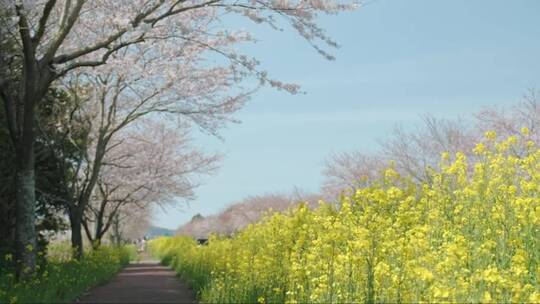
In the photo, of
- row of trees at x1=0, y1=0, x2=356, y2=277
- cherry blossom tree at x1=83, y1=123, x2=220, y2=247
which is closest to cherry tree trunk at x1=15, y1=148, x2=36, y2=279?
row of trees at x1=0, y1=0, x2=356, y2=277

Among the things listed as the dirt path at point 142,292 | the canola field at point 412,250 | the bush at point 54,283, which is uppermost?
the canola field at point 412,250

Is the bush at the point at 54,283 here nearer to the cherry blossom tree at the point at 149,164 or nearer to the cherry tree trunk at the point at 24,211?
the cherry tree trunk at the point at 24,211

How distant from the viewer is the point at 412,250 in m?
6.36

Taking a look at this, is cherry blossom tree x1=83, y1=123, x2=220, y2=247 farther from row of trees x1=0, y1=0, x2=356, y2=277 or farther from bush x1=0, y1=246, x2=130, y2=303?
bush x1=0, y1=246, x2=130, y2=303

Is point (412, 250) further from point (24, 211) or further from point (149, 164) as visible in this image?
point (149, 164)

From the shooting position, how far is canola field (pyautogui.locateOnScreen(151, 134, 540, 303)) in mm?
5406

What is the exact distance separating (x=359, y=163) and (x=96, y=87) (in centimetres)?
1632

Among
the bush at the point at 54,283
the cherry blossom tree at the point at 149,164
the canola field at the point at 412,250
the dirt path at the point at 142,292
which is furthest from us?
the cherry blossom tree at the point at 149,164

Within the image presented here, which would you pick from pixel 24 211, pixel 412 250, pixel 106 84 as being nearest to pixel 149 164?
pixel 106 84

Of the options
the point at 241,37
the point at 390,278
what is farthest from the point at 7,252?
the point at 390,278

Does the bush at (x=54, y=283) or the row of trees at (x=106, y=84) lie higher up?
the row of trees at (x=106, y=84)

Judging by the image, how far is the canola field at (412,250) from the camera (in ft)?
17.7

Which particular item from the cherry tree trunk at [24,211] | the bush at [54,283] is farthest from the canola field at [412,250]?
the cherry tree trunk at [24,211]

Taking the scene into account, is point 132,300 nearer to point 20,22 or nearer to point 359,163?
point 20,22
